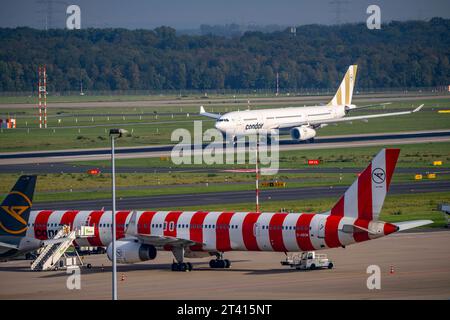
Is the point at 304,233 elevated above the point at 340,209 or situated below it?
below

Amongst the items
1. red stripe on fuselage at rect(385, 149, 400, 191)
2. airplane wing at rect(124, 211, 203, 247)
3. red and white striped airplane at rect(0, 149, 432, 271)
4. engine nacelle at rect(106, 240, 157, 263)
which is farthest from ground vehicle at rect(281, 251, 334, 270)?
→ engine nacelle at rect(106, 240, 157, 263)

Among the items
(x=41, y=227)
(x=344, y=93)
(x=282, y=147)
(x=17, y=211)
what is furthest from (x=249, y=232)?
(x=344, y=93)

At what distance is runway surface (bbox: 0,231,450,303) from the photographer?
57.6m

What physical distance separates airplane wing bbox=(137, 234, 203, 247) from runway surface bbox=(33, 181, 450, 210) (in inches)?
1056

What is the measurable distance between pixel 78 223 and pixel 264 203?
29145 millimetres

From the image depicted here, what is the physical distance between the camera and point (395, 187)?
112 m

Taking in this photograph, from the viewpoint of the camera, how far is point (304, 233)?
212 ft

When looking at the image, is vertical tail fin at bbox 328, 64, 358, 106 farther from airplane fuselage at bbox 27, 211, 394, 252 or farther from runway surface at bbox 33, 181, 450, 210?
airplane fuselage at bbox 27, 211, 394, 252

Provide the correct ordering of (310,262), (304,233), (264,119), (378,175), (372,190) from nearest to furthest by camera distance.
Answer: (372,190) < (378,175) < (304,233) < (310,262) < (264,119)

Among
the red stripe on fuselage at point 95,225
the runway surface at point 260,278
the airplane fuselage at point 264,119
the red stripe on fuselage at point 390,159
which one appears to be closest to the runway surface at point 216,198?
the runway surface at point 260,278

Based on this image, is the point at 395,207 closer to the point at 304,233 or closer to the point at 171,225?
the point at 171,225

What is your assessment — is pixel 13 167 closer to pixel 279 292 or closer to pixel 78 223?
pixel 78 223

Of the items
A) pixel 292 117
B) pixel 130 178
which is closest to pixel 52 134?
pixel 292 117

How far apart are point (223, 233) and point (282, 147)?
306 feet
